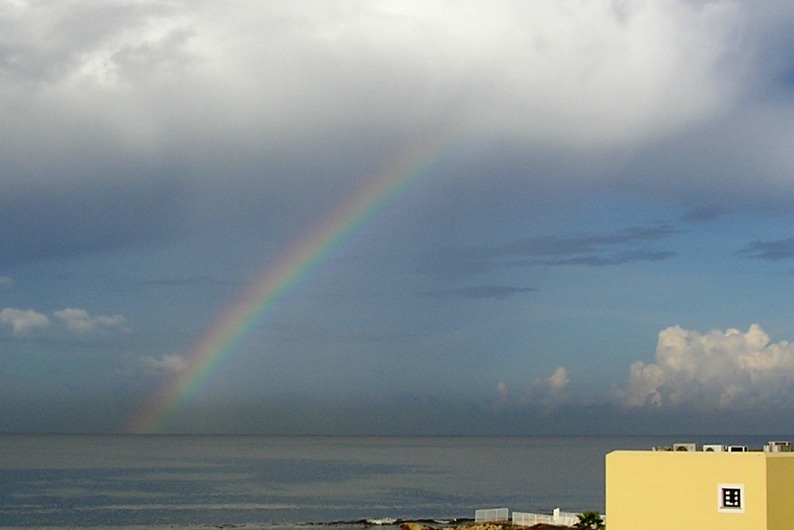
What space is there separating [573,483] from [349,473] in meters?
37.7

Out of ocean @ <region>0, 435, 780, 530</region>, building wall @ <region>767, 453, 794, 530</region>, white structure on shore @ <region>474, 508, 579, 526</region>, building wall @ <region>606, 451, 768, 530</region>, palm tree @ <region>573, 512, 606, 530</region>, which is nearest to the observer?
building wall @ <region>767, 453, 794, 530</region>

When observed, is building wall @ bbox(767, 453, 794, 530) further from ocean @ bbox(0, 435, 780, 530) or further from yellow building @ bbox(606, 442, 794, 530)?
ocean @ bbox(0, 435, 780, 530)

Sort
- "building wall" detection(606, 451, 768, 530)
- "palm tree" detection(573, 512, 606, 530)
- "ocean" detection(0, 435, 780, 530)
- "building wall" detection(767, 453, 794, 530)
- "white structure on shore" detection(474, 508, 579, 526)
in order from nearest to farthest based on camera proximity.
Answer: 1. "building wall" detection(767, 453, 794, 530)
2. "building wall" detection(606, 451, 768, 530)
3. "palm tree" detection(573, 512, 606, 530)
4. "white structure on shore" detection(474, 508, 579, 526)
5. "ocean" detection(0, 435, 780, 530)

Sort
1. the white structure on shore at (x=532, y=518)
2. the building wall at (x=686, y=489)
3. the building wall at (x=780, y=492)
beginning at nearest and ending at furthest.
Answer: the building wall at (x=780, y=492) < the building wall at (x=686, y=489) < the white structure on shore at (x=532, y=518)

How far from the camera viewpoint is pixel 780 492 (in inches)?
1120

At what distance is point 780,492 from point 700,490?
6.88ft

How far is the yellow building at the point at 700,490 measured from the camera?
2817 cm

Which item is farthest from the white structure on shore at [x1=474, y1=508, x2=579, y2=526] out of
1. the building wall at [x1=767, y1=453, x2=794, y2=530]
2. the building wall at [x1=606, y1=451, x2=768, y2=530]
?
the building wall at [x1=767, y1=453, x2=794, y2=530]

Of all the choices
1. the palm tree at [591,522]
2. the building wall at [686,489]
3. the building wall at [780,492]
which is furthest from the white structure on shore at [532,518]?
the building wall at [780,492]

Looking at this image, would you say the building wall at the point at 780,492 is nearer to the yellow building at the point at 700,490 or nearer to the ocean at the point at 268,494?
the yellow building at the point at 700,490

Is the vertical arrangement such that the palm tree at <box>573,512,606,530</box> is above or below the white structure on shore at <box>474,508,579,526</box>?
above

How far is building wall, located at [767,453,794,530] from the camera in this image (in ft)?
92.2

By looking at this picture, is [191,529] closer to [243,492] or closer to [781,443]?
[243,492]

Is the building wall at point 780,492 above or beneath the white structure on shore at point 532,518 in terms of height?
above
